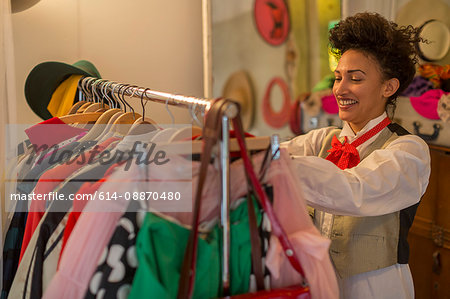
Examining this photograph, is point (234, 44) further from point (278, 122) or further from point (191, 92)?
point (278, 122)

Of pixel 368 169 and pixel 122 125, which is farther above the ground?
pixel 122 125

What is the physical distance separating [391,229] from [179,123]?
1457mm

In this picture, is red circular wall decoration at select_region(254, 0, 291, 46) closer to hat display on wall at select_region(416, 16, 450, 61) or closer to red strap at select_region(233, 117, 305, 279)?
hat display on wall at select_region(416, 16, 450, 61)

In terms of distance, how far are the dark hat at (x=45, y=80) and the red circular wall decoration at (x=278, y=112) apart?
3.80 ft

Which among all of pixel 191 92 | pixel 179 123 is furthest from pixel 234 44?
pixel 179 123

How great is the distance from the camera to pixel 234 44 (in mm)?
2541

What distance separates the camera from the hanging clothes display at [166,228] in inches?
32.4

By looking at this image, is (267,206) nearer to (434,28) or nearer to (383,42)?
(383,42)

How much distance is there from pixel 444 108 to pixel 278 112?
36.2 inches

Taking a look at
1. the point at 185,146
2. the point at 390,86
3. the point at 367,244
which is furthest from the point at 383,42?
the point at 185,146

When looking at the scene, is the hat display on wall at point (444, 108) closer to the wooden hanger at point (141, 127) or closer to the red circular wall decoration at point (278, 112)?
the red circular wall decoration at point (278, 112)

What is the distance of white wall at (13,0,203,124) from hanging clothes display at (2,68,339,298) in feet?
4.08

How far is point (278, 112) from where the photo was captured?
8.96 feet

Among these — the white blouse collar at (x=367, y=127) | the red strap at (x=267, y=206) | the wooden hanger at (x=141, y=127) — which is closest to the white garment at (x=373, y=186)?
the white blouse collar at (x=367, y=127)
